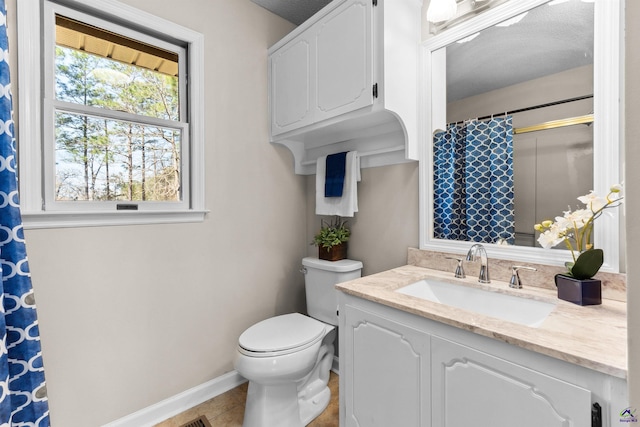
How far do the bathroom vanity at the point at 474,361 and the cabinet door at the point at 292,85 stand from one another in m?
1.13

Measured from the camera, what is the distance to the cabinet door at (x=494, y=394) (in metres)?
0.71

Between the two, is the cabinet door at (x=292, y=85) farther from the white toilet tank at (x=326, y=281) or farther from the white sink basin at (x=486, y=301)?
the white sink basin at (x=486, y=301)

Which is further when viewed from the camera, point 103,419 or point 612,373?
point 103,419

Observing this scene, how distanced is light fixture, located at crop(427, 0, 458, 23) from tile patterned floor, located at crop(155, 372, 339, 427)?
7.16 ft

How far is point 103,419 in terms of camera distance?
1456mm

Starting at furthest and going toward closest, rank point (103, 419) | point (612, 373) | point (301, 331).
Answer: point (301, 331), point (103, 419), point (612, 373)

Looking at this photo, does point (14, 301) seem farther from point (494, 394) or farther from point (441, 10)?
point (441, 10)

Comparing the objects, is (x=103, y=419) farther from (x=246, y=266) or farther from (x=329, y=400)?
(x=329, y=400)

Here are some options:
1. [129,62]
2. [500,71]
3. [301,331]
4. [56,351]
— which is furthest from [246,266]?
[500,71]

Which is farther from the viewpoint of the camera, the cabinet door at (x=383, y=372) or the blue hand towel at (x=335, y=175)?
the blue hand towel at (x=335, y=175)

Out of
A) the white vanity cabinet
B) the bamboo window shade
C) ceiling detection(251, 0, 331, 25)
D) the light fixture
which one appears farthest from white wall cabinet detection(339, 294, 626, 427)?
ceiling detection(251, 0, 331, 25)

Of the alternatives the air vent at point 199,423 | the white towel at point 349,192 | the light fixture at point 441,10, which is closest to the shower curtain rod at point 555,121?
the light fixture at point 441,10

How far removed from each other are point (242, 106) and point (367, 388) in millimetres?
1754

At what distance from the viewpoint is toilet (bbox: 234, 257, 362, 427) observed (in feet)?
4.57
